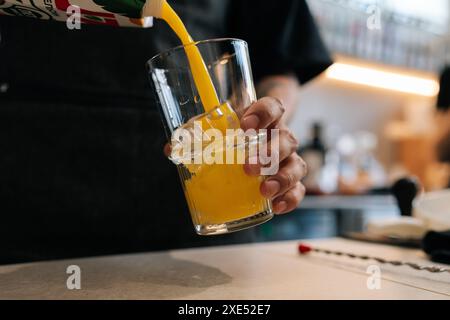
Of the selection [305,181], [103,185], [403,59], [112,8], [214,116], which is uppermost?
[403,59]

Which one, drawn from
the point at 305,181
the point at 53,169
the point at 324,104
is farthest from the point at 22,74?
the point at 324,104

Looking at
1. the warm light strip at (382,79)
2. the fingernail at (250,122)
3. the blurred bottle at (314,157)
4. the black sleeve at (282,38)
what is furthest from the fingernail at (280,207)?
the warm light strip at (382,79)

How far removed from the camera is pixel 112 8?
525 millimetres

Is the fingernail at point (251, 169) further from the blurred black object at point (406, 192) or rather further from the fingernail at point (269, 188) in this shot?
the blurred black object at point (406, 192)

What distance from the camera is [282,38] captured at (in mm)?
922

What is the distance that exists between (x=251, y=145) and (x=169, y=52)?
15 cm

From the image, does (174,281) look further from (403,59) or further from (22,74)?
(403,59)

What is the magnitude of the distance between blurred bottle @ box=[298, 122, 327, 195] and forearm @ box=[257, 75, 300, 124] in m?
1.38

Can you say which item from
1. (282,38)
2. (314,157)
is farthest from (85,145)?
(314,157)

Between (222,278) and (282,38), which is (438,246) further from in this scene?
(282,38)

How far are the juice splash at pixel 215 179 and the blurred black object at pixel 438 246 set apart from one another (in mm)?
298

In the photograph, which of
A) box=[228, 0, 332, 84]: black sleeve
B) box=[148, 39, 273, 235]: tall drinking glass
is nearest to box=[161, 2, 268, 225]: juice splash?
box=[148, 39, 273, 235]: tall drinking glass

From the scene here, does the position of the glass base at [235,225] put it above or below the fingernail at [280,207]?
below

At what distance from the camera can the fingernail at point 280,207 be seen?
60 cm
